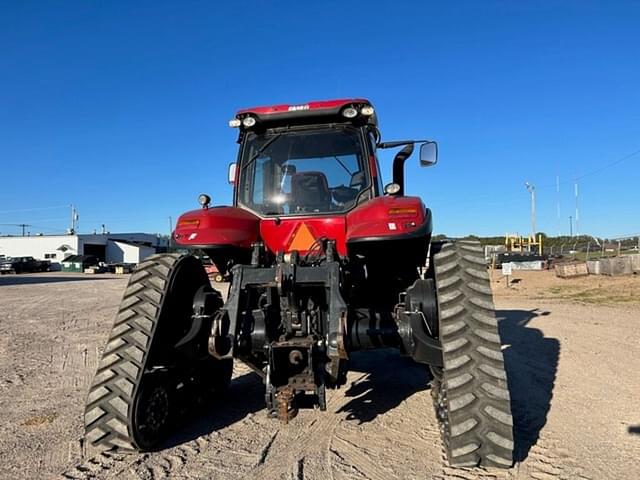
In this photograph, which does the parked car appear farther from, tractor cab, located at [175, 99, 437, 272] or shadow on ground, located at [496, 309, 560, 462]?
tractor cab, located at [175, 99, 437, 272]

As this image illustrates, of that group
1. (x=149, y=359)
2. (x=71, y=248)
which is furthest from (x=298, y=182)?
(x=71, y=248)

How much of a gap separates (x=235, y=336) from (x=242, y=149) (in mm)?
2184

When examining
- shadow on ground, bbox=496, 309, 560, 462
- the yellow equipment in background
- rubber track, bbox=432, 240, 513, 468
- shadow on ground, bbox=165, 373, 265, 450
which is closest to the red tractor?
rubber track, bbox=432, 240, 513, 468

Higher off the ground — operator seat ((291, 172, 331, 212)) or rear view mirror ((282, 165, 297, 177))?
rear view mirror ((282, 165, 297, 177))

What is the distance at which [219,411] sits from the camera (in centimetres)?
454

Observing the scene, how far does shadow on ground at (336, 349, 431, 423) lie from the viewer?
460 centimetres

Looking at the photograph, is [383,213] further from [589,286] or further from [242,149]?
[589,286]

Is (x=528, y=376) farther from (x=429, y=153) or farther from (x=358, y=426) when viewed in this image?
(x=429, y=153)

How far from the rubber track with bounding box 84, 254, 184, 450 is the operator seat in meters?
1.47

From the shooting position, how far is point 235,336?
3.57m

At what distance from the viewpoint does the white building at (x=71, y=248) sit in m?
55.2

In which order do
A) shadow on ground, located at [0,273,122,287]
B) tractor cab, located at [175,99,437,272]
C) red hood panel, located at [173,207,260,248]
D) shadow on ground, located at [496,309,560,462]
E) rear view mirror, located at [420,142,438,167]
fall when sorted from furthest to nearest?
shadow on ground, located at [0,273,122,287] → rear view mirror, located at [420,142,438,167] → tractor cab, located at [175,99,437,272] → red hood panel, located at [173,207,260,248] → shadow on ground, located at [496,309,560,462]

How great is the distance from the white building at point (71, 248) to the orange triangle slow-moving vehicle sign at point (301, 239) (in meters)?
53.9

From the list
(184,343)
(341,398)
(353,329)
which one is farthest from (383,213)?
(341,398)
